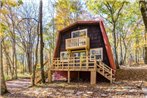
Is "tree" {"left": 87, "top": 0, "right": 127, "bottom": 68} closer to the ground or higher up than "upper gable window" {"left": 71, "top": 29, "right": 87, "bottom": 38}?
higher up

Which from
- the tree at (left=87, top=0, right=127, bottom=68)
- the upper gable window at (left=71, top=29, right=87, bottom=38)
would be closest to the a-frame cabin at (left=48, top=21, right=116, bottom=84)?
the upper gable window at (left=71, top=29, right=87, bottom=38)

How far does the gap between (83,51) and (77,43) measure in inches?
40.9

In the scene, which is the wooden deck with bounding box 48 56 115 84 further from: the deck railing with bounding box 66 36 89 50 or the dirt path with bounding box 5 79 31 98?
the dirt path with bounding box 5 79 31 98

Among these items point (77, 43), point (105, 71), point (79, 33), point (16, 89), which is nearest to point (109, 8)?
point (79, 33)

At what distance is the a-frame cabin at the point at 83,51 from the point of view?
15.9 m

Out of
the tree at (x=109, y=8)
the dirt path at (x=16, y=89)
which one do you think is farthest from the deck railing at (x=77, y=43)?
the tree at (x=109, y=8)

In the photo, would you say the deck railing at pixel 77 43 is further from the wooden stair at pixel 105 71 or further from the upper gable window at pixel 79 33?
the wooden stair at pixel 105 71

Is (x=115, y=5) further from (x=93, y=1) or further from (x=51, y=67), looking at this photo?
(x=51, y=67)

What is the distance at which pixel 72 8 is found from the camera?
25078 millimetres

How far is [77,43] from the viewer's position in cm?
1830

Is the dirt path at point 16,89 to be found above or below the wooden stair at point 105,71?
below

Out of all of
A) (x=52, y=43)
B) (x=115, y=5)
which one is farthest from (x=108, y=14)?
(x=52, y=43)

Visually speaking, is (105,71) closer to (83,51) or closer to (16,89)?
(83,51)

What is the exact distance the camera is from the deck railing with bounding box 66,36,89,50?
687 inches
